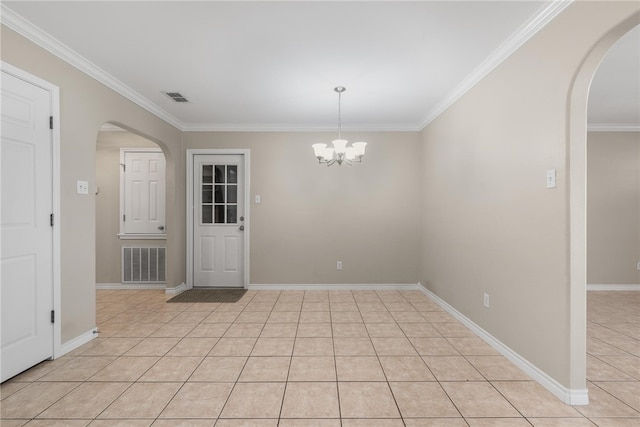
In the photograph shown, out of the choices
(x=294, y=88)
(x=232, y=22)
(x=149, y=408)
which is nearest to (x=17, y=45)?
(x=232, y=22)

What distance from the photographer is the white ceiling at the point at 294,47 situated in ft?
6.54

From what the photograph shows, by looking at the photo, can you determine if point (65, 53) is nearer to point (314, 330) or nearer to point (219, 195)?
point (219, 195)

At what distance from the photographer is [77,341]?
2.64 meters

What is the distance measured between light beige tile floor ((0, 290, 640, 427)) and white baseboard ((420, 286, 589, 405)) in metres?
0.04

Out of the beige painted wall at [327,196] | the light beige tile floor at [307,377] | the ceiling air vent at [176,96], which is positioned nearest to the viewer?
the light beige tile floor at [307,377]

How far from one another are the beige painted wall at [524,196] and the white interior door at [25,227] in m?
3.78

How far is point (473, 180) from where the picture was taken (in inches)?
119

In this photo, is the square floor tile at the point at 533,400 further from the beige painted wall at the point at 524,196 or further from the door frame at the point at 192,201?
the door frame at the point at 192,201

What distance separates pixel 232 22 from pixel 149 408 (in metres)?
2.67

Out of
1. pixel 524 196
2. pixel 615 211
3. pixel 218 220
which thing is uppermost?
pixel 524 196

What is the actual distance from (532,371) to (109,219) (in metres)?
5.66

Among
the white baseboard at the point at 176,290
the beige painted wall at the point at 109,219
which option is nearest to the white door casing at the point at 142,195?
the beige painted wall at the point at 109,219

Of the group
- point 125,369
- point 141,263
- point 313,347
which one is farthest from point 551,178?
point 141,263

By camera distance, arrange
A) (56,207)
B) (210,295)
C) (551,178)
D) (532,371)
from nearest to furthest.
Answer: (551,178)
(532,371)
(56,207)
(210,295)
